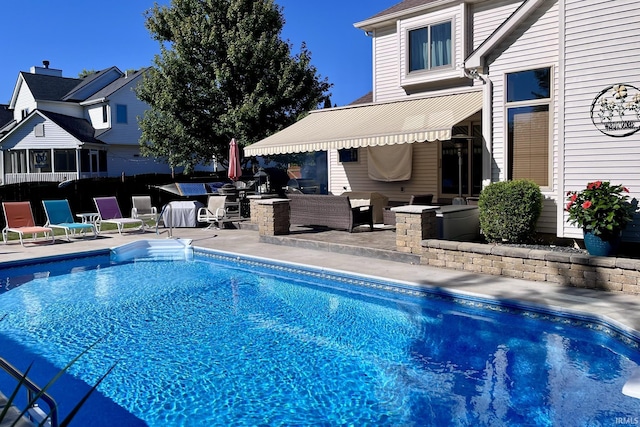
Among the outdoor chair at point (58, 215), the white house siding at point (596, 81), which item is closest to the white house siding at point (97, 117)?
the outdoor chair at point (58, 215)

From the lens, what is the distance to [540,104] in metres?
13.1

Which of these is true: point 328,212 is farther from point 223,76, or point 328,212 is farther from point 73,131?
point 73,131

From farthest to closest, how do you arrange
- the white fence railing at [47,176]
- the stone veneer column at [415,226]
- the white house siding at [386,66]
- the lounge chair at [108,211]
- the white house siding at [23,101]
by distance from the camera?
the white house siding at [23,101]
the white fence railing at [47,176]
the white house siding at [386,66]
the lounge chair at [108,211]
the stone veneer column at [415,226]

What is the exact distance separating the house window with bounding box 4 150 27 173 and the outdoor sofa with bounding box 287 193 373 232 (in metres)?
36.3

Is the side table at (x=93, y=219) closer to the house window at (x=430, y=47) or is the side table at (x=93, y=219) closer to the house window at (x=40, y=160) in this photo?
the house window at (x=430, y=47)

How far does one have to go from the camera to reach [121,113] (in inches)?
1754

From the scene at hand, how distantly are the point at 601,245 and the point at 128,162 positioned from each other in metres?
42.6

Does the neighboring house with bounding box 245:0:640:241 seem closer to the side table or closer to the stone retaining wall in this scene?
the stone retaining wall

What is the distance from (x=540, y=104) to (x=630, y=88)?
226 centimetres

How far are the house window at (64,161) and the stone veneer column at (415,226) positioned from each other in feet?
123

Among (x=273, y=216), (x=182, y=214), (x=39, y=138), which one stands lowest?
(x=182, y=214)

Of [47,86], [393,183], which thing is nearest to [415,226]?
[393,183]

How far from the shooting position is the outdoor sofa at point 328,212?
16188 mm

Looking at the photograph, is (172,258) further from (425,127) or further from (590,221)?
(590,221)
